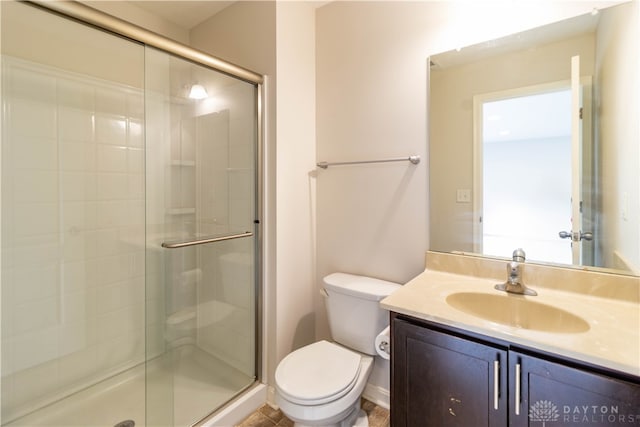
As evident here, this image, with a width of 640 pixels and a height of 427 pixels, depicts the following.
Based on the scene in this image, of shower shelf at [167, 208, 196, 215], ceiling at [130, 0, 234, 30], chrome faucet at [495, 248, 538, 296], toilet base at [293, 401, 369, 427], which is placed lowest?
toilet base at [293, 401, 369, 427]

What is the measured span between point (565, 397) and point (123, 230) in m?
2.23

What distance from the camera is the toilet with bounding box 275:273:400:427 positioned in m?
1.23

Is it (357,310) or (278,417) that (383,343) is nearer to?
(357,310)

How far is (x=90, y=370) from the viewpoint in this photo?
5.85ft

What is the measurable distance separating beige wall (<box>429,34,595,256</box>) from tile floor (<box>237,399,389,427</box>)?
0.96m

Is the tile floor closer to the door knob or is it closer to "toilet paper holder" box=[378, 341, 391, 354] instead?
"toilet paper holder" box=[378, 341, 391, 354]

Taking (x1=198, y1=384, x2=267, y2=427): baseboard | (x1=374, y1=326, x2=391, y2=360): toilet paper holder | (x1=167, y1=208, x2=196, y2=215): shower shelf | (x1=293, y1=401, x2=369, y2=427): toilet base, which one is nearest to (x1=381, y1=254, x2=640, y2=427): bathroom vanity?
(x1=374, y1=326, x2=391, y2=360): toilet paper holder

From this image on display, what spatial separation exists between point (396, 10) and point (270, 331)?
6.32ft

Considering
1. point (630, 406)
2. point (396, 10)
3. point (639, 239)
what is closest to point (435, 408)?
point (630, 406)

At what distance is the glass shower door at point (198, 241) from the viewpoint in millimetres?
1588

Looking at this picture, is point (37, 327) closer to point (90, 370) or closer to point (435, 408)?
point (90, 370)

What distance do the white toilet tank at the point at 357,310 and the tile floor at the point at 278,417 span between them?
0.37 meters

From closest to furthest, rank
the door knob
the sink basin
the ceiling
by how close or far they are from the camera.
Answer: the sink basin, the door knob, the ceiling

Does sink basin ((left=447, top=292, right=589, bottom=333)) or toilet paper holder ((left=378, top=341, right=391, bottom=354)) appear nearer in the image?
sink basin ((left=447, top=292, right=589, bottom=333))
